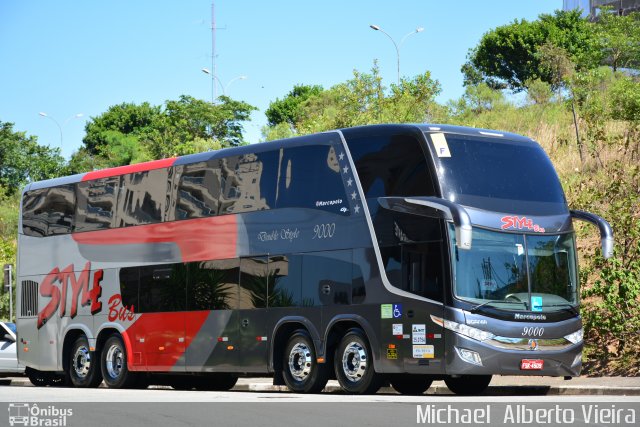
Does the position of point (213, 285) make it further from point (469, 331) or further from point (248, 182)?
point (469, 331)

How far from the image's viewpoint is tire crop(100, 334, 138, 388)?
2462 cm

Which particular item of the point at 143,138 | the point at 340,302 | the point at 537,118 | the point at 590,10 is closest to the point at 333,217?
the point at 340,302

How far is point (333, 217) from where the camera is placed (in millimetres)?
19734

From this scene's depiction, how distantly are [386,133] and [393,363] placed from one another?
3.73 metres

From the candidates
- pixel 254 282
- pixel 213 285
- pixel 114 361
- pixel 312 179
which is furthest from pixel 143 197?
pixel 312 179

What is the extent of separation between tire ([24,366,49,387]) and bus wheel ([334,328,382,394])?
36.1 feet

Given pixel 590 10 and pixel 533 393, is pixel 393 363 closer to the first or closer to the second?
pixel 533 393

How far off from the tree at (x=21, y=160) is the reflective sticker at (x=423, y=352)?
2747 inches

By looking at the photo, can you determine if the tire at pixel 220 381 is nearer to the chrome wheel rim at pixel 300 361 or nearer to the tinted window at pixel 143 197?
the tinted window at pixel 143 197

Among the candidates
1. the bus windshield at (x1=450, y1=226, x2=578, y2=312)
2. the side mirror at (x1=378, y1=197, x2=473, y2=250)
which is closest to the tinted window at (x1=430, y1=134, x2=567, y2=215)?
Result: the side mirror at (x1=378, y1=197, x2=473, y2=250)

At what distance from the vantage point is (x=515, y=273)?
714 inches

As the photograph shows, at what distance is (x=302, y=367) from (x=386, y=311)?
7.77 ft
